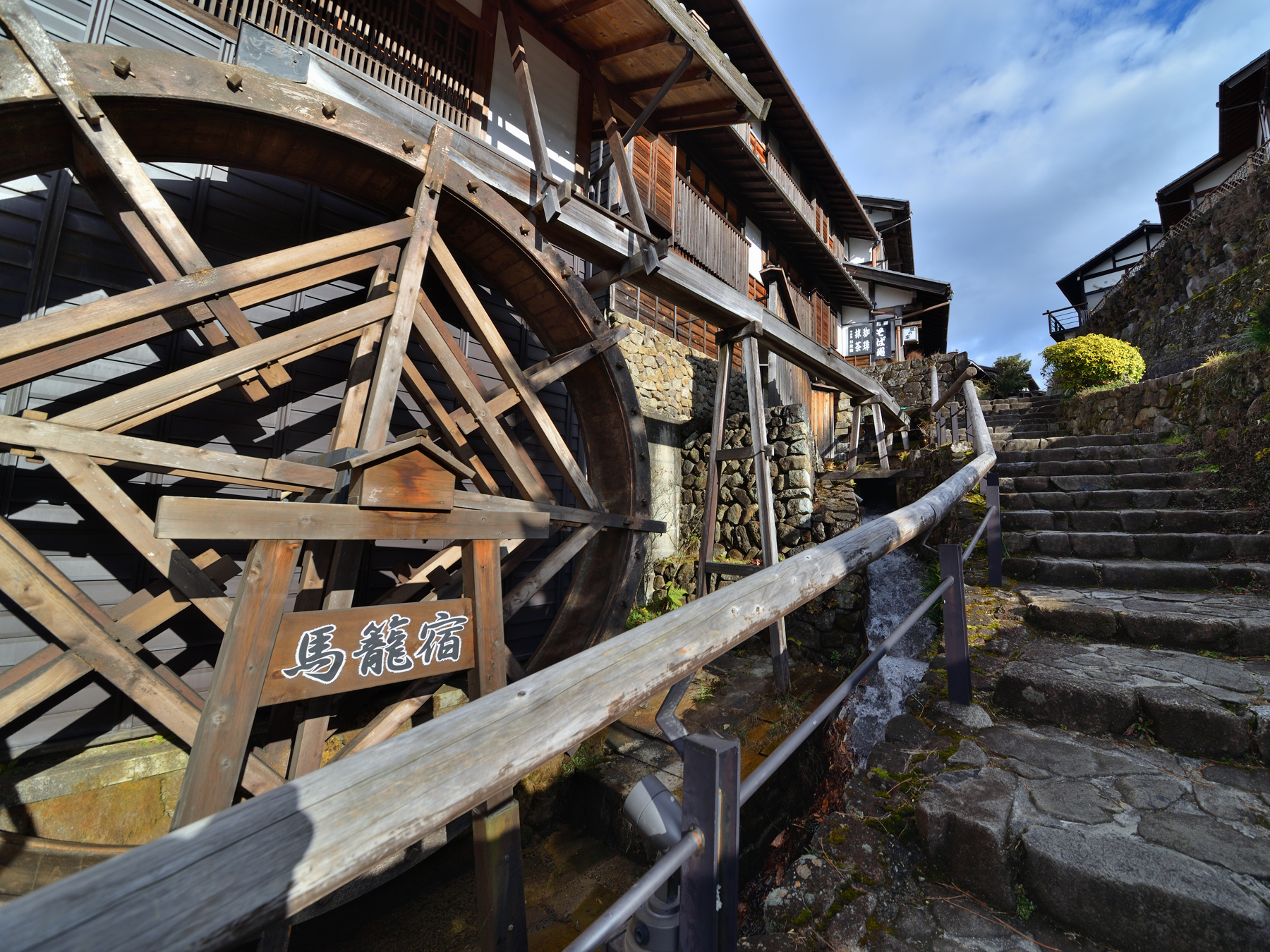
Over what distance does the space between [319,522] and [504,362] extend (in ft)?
6.97

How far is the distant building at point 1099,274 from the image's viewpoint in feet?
77.3

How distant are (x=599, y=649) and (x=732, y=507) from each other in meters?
6.31

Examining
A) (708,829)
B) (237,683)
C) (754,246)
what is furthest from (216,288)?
(754,246)

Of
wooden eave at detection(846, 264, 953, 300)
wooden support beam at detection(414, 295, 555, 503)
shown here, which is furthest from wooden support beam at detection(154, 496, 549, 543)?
wooden eave at detection(846, 264, 953, 300)

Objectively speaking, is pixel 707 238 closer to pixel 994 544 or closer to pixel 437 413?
pixel 437 413

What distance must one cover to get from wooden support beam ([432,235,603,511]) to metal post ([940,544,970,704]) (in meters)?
2.83

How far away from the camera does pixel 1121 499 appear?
4.25m

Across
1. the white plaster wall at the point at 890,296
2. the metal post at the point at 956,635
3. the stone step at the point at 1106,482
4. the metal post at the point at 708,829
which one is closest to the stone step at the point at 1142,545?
the stone step at the point at 1106,482

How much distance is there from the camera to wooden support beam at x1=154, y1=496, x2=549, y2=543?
6.45ft

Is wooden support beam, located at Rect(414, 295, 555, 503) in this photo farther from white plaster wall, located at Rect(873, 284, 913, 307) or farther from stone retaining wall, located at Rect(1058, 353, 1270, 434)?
white plaster wall, located at Rect(873, 284, 913, 307)

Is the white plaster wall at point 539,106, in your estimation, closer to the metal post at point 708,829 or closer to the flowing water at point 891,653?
the metal post at point 708,829

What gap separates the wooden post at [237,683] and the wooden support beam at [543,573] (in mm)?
1890

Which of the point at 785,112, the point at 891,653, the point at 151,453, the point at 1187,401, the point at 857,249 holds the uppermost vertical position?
the point at 785,112

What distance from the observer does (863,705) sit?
5.40 meters
